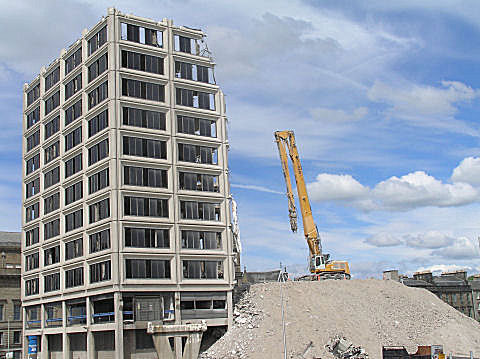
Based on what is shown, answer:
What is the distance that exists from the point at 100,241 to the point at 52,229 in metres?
16.4

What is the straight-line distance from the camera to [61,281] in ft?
267

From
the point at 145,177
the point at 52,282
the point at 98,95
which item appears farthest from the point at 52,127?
the point at 145,177

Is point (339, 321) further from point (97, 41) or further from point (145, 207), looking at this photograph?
point (97, 41)

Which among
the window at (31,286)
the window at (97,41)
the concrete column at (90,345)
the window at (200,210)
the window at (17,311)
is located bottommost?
the concrete column at (90,345)

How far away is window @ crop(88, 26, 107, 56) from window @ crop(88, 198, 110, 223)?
65.0ft

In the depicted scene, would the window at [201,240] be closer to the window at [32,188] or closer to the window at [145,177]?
the window at [145,177]

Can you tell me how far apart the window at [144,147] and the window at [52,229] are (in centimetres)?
1847

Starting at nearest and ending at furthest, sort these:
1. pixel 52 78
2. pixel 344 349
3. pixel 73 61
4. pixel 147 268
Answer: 1. pixel 344 349
2. pixel 147 268
3. pixel 73 61
4. pixel 52 78

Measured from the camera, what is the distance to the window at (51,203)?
282 feet

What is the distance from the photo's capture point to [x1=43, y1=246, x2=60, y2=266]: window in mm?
84306

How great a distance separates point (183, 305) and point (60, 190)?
80.4ft

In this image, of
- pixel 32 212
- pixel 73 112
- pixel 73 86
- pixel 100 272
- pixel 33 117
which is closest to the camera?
pixel 100 272

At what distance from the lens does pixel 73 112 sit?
277 ft

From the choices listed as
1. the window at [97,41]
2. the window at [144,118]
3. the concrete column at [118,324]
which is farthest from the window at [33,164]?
the concrete column at [118,324]
